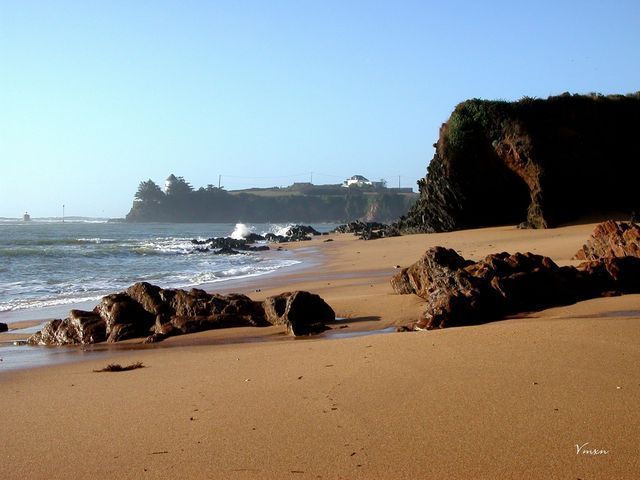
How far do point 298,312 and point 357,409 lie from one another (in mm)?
4566

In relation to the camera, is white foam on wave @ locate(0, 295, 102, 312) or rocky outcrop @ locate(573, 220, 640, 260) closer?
rocky outcrop @ locate(573, 220, 640, 260)

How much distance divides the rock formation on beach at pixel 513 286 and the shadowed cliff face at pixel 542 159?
1467cm

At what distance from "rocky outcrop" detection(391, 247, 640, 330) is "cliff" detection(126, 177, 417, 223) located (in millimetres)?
126661

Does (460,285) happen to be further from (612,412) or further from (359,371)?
(612,412)

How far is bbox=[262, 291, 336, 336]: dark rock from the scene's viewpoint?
335 inches

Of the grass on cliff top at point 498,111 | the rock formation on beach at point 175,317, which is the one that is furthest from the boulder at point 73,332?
the grass on cliff top at point 498,111

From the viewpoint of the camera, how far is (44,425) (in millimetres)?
4406

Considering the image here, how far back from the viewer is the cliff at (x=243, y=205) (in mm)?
140750

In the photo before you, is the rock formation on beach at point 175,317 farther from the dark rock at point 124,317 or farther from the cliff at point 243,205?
the cliff at point 243,205

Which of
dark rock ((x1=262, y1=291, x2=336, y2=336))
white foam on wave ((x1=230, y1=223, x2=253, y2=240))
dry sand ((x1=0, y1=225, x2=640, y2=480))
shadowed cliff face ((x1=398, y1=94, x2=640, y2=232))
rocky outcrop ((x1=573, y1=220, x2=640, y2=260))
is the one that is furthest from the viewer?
white foam on wave ((x1=230, y1=223, x2=253, y2=240))

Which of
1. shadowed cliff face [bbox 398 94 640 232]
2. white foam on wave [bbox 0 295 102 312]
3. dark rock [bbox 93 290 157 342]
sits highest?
shadowed cliff face [bbox 398 94 640 232]

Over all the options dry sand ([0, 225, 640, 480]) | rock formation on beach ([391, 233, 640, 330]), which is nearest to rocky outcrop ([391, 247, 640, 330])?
rock formation on beach ([391, 233, 640, 330])

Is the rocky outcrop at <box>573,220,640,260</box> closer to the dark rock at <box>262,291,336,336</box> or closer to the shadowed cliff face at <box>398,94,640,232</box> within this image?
the dark rock at <box>262,291,336,336</box>

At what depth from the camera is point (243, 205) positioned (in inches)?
5812
